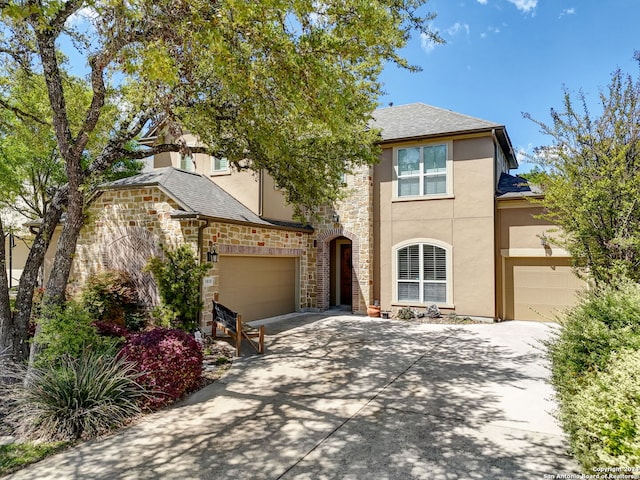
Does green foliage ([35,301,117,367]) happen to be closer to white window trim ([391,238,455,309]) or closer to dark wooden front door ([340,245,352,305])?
white window trim ([391,238,455,309])

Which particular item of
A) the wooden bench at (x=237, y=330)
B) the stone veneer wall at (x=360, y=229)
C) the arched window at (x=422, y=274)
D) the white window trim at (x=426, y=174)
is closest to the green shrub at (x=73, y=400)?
the wooden bench at (x=237, y=330)

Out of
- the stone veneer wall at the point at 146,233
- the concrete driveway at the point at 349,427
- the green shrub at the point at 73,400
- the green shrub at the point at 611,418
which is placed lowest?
the concrete driveway at the point at 349,427

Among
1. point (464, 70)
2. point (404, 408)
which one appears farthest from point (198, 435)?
point (464, 70)

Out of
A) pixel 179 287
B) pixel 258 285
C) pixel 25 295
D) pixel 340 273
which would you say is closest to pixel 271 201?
pixel 258 285

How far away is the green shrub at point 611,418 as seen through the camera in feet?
9.38

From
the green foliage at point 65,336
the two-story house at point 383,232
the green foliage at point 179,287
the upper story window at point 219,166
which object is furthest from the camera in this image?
the upper story window at point 219,166

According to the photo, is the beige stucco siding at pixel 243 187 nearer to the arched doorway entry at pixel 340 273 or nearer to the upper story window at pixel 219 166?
the upper story window at pixel 219 166

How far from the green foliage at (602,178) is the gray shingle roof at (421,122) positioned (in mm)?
5195

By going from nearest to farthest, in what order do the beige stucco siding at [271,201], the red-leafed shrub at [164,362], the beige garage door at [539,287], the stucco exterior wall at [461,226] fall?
the red-leafed shrub at [164,362] → the beige garage door at [539,287] → the stucco exterior wall at [461,226] → the beige stucco siding at [271,201]

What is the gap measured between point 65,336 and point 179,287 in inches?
146

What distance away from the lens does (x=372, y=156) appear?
9.33m

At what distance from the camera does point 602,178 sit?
6.91 meters

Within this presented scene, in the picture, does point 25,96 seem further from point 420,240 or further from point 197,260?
point 420,240

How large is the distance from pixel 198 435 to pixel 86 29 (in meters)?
6.76
